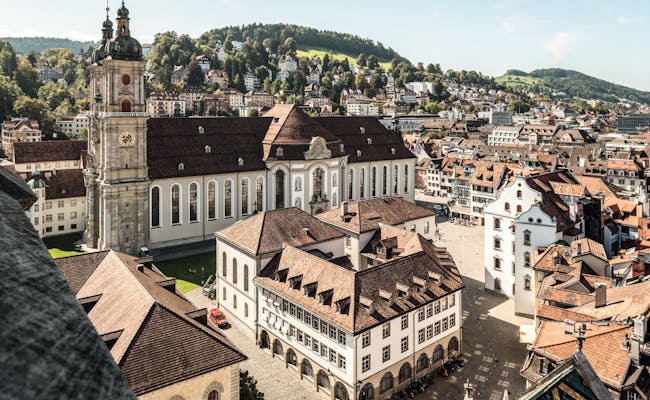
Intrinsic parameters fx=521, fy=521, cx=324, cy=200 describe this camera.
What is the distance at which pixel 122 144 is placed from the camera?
4953cm

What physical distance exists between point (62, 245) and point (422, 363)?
1588 inches

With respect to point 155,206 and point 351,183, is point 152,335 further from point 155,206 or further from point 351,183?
point 351,183

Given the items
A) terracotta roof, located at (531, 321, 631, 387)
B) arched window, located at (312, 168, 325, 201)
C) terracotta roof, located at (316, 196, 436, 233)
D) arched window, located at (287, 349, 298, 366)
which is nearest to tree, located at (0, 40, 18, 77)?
arched window, located at (312, 168, 325, 201)

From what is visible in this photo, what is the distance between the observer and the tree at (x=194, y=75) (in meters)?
165

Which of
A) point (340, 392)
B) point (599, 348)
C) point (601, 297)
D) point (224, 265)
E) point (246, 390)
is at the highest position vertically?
point (601, 297)

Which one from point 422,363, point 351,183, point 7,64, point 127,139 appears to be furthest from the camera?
point 7,64

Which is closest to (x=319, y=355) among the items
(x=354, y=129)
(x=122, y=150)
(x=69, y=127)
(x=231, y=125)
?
(x=122, y=150)

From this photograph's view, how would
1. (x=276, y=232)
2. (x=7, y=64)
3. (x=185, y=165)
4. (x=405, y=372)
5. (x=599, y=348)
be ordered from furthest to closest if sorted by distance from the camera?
(x=7, y=64), (x=185, y=165), (x=276, y=232), (x=405, y=372), (x=599, y=348)

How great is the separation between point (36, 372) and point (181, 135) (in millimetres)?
55713

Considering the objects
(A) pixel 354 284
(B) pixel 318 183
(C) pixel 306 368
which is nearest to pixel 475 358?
(A) pixel 354 284

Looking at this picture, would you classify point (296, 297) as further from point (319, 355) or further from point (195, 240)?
Answer: point (195, 240)

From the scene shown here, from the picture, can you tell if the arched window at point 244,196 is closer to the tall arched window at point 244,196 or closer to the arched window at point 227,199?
the tall arched window at point 244,196

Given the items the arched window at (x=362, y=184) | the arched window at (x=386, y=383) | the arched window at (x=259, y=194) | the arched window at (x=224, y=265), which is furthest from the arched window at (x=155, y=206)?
the arched window at (x=386, y=383)

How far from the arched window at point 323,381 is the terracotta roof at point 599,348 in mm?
10803
